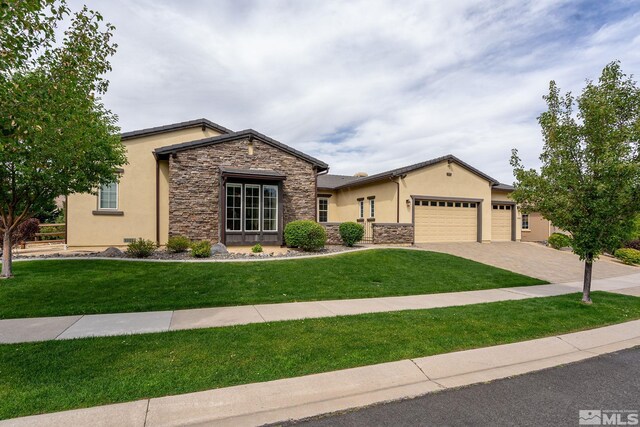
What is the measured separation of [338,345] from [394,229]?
13.9m

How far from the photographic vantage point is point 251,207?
15.5 m

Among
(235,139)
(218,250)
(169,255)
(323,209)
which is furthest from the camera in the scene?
(323,209)

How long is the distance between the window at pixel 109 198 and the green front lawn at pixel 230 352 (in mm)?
12453

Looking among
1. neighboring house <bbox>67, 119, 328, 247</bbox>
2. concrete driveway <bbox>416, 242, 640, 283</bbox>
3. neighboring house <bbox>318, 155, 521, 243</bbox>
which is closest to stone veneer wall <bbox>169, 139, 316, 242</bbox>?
neighboring house <bbox>67, 119, 328, 247</bbox>

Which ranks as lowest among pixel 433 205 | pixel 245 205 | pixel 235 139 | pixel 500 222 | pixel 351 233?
pixel 351 233

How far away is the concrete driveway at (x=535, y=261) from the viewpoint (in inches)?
514

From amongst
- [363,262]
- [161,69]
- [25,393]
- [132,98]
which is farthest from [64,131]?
[132,98]

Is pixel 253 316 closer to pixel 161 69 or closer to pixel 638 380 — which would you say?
pixel 638 380

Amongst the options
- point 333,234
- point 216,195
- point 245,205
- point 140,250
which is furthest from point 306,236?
point 140,250

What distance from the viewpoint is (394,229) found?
18375mm

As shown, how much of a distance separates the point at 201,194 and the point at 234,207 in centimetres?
164

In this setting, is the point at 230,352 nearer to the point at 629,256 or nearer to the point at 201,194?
the point at 201,194

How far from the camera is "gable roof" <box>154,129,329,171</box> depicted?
1487cm

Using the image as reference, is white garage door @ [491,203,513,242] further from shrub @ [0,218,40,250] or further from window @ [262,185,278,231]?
shrub @ [0,218,40,250]
